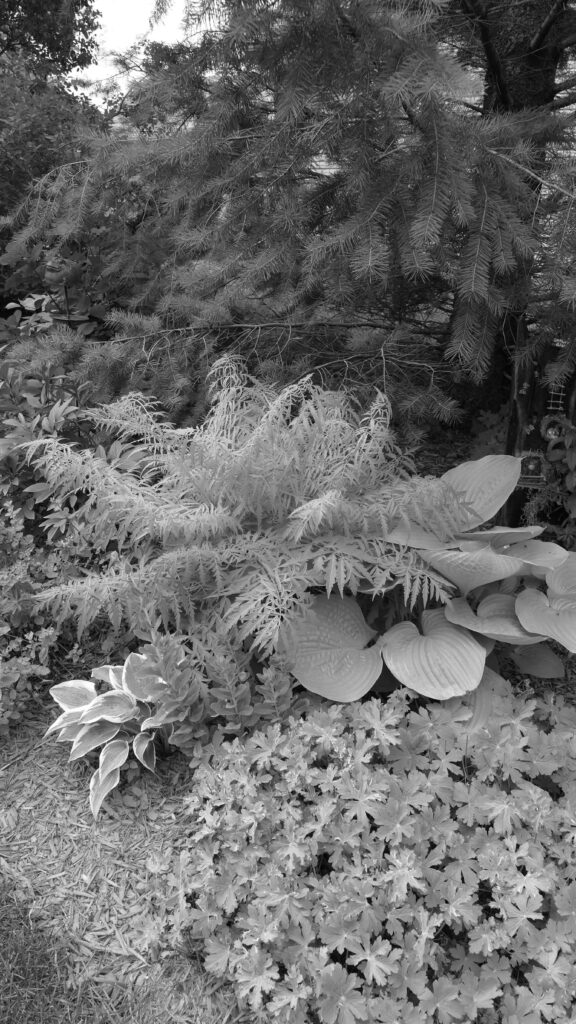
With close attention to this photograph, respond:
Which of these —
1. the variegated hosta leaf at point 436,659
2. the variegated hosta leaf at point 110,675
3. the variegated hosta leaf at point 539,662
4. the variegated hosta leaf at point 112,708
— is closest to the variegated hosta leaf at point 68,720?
the variegated hosta leaf at point 112,708

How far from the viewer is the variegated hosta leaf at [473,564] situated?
2082 millimetres

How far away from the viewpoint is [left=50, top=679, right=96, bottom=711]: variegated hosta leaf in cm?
226

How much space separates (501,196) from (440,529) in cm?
112

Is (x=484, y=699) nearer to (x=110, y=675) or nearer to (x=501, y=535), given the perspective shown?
(x=501, y=535)

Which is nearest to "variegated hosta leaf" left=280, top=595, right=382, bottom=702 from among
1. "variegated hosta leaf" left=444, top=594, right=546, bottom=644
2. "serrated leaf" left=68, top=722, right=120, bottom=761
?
"variegated hosta leaf" left=444, top=594, right=546, bottom=644

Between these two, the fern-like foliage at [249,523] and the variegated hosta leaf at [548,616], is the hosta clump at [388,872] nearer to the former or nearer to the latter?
the variegated hosta leaf at [548,616]

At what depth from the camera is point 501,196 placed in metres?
2.24

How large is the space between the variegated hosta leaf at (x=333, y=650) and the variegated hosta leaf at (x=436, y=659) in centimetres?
7

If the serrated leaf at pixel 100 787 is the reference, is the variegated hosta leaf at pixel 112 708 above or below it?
above

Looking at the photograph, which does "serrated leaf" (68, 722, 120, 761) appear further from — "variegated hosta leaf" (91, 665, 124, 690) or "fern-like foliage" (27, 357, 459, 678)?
"fern-like foliage" (27, 357, 459, 678)

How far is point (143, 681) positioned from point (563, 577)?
1.42m

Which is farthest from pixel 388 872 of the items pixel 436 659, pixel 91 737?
pixel 91 737

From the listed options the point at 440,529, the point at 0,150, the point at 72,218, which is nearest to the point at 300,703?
the point at 440,529

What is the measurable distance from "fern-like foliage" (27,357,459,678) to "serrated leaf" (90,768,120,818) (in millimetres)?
432
